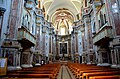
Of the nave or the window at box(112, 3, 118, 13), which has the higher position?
the window at box(112, 3, 118, 13)

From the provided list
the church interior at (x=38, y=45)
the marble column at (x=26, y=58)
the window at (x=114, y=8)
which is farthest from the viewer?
the marble column at (x=26, y=58)

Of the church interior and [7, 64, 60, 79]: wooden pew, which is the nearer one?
[7, 64, 60, 79]: wooden pew

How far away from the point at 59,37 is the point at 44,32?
13183 mm

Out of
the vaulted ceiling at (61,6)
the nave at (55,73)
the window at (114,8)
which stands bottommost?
the nave at (55,73)

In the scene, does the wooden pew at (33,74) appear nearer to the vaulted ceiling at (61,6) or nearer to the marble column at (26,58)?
the marble column at (26,58)

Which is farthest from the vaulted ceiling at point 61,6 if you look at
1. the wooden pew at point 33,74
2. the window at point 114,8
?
the wooden pew at point 33,74

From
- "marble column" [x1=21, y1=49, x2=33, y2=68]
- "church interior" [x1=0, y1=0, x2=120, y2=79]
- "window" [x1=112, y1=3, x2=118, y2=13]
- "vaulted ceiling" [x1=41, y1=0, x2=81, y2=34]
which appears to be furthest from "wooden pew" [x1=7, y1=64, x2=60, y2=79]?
"vaulted ceiling" [x1=41, y1=0, x2=81, y2=34]

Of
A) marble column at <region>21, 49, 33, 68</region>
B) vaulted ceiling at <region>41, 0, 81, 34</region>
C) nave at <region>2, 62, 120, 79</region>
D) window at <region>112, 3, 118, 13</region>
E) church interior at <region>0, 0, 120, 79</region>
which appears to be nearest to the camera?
nave at <region>2, 62, 120, 79</region>

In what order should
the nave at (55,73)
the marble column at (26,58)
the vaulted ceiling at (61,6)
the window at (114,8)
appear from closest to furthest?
the nave at (55,73) < the window at (114,8) < the marble column at (26,58) < the vaulted ceiling at (61,6)

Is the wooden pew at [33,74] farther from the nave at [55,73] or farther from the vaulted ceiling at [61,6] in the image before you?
the vaulted ceiling at [61,6]

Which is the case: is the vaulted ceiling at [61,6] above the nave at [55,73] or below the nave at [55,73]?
above

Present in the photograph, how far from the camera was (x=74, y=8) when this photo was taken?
28406 millimetres

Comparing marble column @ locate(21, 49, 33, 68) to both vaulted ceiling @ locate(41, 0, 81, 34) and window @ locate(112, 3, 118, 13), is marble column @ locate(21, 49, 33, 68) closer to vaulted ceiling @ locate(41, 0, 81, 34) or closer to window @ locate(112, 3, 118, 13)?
window @ locate(112, 3, 118, 13)

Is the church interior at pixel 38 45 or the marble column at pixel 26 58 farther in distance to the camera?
the marble column at pixel 26 58
